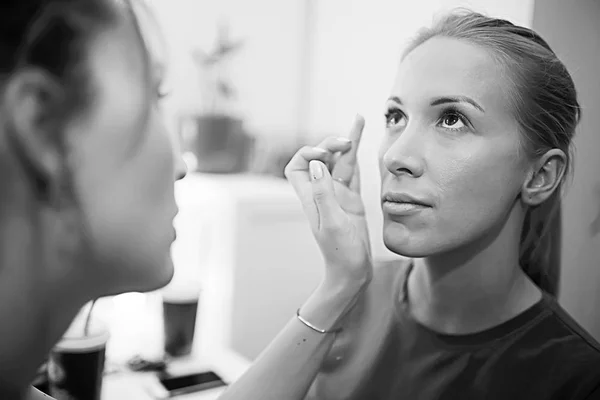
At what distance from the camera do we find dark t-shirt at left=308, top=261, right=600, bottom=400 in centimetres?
60

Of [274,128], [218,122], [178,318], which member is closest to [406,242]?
Answer: [178,318]

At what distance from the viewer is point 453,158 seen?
64cm

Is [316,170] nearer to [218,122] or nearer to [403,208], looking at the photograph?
[403,208]

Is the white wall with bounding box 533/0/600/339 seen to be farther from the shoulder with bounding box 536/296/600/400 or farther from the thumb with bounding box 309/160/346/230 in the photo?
the thumb with bounding box 309/160/346/230

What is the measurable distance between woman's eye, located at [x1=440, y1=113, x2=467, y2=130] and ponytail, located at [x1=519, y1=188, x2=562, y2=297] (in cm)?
18

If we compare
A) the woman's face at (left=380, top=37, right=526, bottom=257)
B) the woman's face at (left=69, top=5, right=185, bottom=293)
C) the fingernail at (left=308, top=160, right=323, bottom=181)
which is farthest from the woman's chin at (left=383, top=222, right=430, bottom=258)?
the woman's face at (left=69, top=5, right=185, bottom=293)

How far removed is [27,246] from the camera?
31 centimetres

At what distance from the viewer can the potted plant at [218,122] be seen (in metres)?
1.38

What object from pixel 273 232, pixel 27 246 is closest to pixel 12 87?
pixel 27 246

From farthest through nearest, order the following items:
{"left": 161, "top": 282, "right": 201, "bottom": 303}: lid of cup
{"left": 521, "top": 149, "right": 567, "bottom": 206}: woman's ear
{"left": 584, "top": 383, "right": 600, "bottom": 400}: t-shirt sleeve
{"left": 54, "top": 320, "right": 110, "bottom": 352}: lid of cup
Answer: {"left": 161, "top": 282, "right": 201, "bottom": 303}: lid of cup
{"left": 54, "top": 320, "right": 110, "bottom": 352}: lid of cup
{"left": 521, "top": 149, "right": 567, "bottom": 206}: woman's ear
{"left": 584, "top": 383, "right": 600, "bottom": 400}: t-shirt sleeve

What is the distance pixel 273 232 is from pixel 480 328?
62 cm

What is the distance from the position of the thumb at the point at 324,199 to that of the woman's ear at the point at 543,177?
0.24 meters

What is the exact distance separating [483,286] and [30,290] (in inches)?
22.4

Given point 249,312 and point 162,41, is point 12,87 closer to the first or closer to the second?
point 162,41
